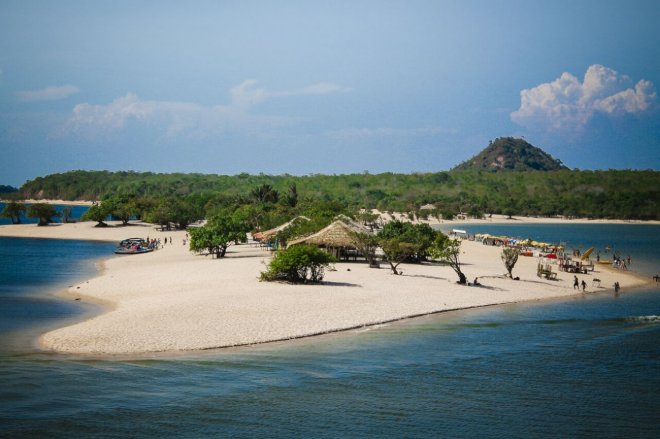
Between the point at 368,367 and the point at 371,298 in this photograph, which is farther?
the point at 371,298

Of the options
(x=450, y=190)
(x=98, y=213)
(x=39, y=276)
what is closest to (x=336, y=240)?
(x=39, y=276)

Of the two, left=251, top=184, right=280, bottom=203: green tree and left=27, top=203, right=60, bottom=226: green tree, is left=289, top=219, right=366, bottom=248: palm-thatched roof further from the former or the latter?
left=27, top=203, right=60, bottom=226: green tree

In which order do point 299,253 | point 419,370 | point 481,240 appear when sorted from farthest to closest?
1. point 481,240
2. point 299,253
3. point 419,370

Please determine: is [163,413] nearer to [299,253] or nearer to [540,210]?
[299,253]

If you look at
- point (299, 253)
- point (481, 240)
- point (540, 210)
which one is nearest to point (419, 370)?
point (299, 253)

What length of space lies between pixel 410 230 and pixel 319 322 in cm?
2363

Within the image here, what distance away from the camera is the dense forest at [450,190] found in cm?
13300

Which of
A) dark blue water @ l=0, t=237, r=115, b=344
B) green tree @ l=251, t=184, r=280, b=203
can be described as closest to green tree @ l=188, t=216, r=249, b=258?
dark blue water @ l=0, t=237, r=115, b=344

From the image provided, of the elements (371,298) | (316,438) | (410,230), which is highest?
(410,230)

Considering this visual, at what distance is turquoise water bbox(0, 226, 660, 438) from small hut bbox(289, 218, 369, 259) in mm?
18672

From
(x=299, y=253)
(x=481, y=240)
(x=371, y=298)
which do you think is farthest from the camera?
(x=481, y=240)

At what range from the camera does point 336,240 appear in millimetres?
43062

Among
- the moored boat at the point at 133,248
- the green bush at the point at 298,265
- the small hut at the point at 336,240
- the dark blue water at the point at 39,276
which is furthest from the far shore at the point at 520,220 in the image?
the green bush at the point at 298,265

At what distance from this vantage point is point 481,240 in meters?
74.4
